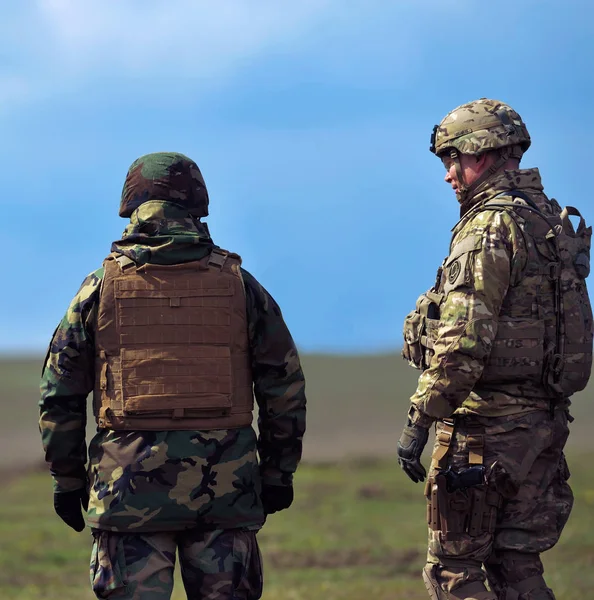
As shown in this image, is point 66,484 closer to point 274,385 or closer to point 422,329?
point 274,385

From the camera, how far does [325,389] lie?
52.3 m

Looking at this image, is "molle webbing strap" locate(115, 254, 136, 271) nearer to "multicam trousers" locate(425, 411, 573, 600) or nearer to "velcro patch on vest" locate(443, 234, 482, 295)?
"velcro patch on vest" locate(443, 234, 482, 295)

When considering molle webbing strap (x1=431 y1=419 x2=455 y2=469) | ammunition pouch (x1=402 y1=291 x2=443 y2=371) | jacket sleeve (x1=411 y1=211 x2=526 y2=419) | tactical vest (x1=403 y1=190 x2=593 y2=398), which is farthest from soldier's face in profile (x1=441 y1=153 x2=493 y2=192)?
molle webbing strap (x1=431 y1=419 x2=455 y2=469)

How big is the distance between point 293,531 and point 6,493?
824 cm

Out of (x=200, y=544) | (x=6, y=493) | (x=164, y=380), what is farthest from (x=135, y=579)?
(x=6, y=493)

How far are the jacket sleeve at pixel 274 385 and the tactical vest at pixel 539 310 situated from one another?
90 cm

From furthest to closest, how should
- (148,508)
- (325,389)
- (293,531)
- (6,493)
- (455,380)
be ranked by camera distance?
(325,389) < (6,493) < (293,531) < (455,380) < (148,508)

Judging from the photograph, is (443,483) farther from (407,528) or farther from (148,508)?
(407,528)

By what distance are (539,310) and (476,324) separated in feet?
1.37

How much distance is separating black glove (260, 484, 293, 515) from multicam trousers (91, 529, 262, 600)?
317 mm

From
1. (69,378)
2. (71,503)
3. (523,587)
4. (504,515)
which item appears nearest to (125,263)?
(69,378)

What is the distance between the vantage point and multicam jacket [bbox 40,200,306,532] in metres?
6.86

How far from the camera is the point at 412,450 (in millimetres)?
7391

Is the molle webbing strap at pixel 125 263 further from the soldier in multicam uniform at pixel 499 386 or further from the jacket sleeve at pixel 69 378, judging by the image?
the soldier in multicam uniform at pixel 499 386
